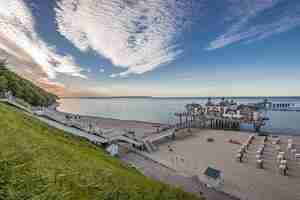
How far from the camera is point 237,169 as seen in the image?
51.6 ft

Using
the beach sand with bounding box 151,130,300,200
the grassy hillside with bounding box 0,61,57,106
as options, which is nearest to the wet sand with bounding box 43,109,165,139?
the beach sand with bounding box 151,130,300,200

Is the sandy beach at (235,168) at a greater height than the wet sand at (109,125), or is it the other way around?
the wet sand at (109,125)

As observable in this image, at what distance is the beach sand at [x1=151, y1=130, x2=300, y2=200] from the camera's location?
39.1 ft

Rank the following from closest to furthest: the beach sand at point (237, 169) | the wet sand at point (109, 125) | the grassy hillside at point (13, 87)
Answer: the beach sand at point (237, 169) < the wet sand at point (109, 125) < the grassy hillside at point (13, 87)

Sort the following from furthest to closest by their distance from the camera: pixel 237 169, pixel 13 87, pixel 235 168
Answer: pixel 13 87 < pixel 235 168 < pixel 237 169

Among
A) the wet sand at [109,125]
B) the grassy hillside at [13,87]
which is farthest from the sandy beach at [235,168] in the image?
the grassy hillside at [13,87]

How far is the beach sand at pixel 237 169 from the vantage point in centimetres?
1193

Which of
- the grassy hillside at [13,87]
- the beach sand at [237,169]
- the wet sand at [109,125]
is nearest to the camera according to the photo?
the beach sand at [237,169]

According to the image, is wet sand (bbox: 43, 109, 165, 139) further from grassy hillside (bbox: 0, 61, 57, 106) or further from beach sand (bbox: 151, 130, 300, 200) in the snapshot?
grassy hillside (bbox: 0, 61, 57, 106)

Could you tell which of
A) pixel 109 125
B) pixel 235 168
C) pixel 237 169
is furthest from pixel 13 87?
pixel 237 169

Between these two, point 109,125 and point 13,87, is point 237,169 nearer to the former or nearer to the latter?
point 109,125

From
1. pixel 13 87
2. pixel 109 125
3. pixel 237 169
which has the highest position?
pixel 13 87

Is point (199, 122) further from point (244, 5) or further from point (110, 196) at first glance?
point (110, 196)

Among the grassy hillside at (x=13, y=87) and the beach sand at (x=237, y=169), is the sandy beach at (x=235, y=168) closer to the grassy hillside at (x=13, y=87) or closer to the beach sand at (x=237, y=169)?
the beach sand at (x=237, y=169)
